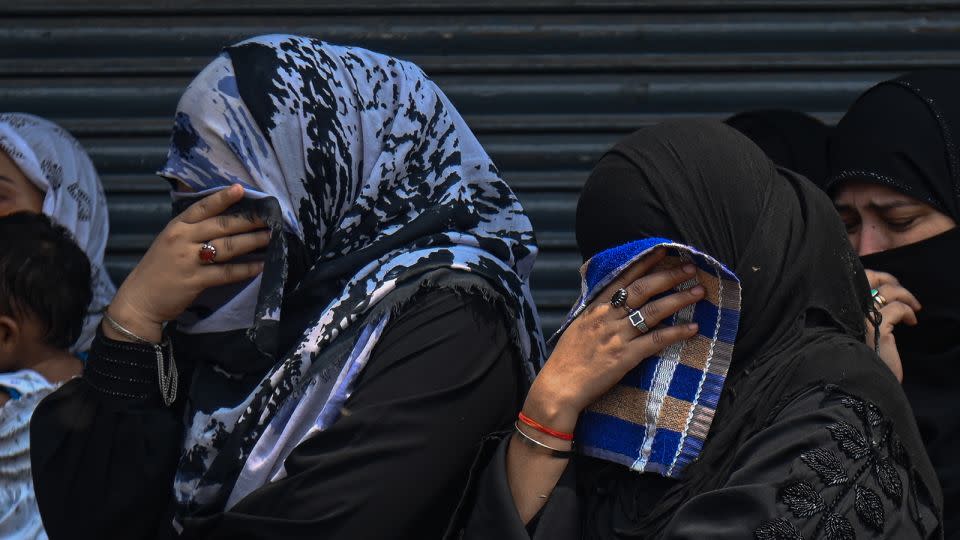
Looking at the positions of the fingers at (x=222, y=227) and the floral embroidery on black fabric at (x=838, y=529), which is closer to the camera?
the floral embroidery on black fabric at (x=838, y=529)

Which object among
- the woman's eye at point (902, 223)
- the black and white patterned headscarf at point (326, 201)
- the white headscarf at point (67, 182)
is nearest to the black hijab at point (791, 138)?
the woman's eye at point (902, 223)

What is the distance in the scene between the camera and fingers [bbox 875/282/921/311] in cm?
A: 249

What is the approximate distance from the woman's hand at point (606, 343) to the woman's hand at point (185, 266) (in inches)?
28.4

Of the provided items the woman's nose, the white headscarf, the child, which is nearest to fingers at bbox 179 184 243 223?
the child

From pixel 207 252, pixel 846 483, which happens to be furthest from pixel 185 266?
pixel 846 483

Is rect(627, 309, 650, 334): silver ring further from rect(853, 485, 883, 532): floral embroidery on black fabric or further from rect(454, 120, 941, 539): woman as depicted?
rect(853, 485, 883, 532): floral embroidery on black fabric

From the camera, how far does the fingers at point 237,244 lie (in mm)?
2416

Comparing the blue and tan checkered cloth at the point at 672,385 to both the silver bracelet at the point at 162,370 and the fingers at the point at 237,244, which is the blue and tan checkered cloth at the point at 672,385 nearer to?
the fingers at the point at 237,244

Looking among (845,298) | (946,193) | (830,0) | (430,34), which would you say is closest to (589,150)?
(430,34)

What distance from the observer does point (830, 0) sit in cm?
370

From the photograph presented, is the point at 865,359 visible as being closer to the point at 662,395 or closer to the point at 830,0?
the point at 662,395

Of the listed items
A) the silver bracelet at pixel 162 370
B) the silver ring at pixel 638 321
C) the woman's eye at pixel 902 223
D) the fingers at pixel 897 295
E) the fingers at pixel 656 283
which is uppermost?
the fingers at pixel 656 283

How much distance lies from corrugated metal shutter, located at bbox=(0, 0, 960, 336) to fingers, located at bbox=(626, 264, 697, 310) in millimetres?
1795

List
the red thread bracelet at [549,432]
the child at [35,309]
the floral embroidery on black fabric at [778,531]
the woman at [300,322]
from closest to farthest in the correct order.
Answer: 1. the floral embroidery on black fabric at [778,531]
2. the red thread bracelet at [549,432]
3. the woman at [300,322]
4. the child at [35,309]
